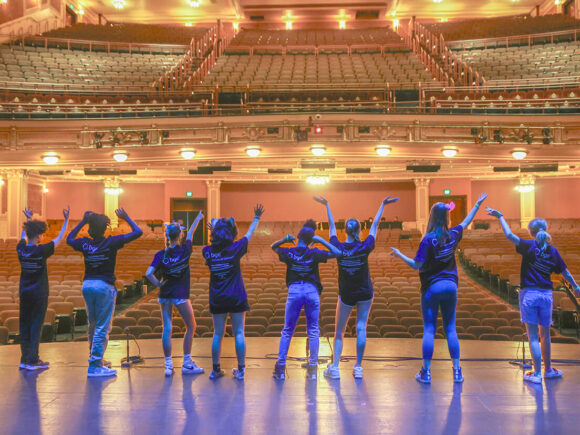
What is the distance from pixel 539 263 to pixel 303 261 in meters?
1.98

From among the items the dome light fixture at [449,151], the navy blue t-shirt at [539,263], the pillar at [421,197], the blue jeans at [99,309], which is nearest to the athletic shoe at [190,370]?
the blue jeans at [99,309]

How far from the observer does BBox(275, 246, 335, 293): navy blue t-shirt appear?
4.38 meters

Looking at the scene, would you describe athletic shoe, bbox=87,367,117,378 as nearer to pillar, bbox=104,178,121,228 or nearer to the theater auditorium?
the theater auditorium

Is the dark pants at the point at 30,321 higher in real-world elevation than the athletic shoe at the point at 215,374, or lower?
higher

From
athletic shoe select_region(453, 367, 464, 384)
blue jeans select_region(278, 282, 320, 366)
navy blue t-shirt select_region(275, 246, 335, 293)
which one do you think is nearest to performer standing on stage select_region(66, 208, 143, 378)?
navy blue t-shirt select_region(275, 246, 335, 293)

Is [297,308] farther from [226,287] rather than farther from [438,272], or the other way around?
[438,272]

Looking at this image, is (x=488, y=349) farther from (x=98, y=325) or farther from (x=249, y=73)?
(x=249, y=73)

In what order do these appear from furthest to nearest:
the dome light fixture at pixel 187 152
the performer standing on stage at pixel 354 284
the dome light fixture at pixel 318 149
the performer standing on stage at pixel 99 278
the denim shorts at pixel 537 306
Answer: the dome light fixture at pixel 187 152, the dome light fixture at pixel 318 149, the performer standing on stage at pixel 99 278, the performer standing on stage at pixel 354 284, the denim shorts at pixel 537 306

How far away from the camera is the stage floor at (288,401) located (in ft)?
10.8

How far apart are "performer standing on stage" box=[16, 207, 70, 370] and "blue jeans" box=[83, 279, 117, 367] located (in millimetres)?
522

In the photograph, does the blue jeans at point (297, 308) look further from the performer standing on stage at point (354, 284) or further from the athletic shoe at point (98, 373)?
the athletic shoe at point (98, 373)

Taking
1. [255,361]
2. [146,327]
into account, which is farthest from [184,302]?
[146,327]

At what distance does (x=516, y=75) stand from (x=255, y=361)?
18752 mm

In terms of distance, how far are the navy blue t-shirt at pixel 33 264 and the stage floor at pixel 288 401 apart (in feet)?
2.55
